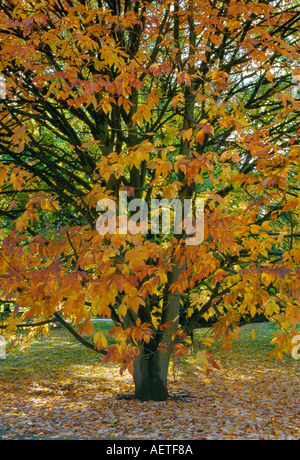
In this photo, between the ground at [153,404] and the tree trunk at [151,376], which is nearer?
the ground at [153,404]

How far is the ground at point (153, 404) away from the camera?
5266mm

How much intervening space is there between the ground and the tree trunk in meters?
0.14

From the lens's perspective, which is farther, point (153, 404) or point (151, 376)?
point (151, 376)

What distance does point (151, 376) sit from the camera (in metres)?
6.32

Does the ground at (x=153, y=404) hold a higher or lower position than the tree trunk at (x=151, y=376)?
lower

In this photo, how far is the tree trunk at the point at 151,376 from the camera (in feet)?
20.4

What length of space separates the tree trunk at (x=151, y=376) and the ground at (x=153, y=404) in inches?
5.7

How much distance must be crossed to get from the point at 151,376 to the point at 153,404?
0.39 metres

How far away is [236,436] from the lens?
5.00m

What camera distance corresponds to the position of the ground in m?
5.27

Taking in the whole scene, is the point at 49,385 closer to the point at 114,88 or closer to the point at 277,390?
the point at 277,390

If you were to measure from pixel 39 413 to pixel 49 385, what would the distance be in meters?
2.27

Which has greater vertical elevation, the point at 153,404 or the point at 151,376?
the point at 151,376
